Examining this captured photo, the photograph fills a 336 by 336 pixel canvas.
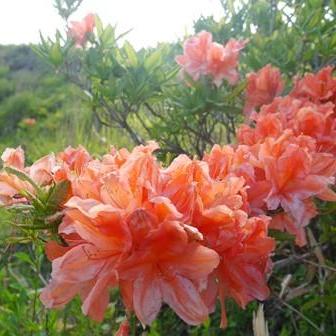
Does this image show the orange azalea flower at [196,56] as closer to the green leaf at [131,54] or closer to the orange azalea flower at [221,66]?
the orange azalea flower at [221,66]

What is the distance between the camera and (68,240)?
0.87 meters

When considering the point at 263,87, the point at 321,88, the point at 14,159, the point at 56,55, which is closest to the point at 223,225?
the point at 14,159

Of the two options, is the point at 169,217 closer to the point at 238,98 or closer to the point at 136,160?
the point at 136,160

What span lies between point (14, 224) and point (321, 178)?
0.51 meters

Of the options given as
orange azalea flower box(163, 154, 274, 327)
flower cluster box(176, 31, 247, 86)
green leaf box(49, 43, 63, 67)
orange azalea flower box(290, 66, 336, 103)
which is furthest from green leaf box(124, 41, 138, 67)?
orange azalea flower box(163, 154, 274, 327)

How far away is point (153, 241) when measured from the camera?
0.79 metres

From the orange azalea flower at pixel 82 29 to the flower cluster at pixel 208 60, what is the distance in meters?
0.41

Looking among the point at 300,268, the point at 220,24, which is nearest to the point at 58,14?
the point at 220,24

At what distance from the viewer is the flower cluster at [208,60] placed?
220 cm

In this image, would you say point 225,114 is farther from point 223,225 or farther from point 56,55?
point 223,225

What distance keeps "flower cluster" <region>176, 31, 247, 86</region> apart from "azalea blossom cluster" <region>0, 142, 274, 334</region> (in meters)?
1.36

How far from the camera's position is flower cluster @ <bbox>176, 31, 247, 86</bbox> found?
7.20 feet

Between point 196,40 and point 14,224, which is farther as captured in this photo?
point 196,40

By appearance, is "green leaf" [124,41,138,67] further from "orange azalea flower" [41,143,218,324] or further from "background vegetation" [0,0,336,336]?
"orange azalea flower" [41,143,218,324]
